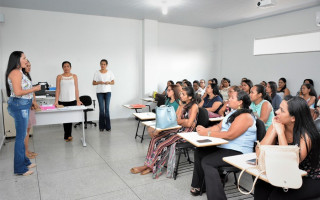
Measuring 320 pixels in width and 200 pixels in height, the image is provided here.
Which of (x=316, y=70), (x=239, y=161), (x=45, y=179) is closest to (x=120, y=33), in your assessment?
(x=45, y=179)

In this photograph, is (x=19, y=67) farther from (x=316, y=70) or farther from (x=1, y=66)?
(x=316, y=70)

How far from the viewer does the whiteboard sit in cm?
598

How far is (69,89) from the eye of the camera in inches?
179

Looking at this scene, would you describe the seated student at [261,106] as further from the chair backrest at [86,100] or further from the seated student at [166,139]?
the chair backrest at [86,100]

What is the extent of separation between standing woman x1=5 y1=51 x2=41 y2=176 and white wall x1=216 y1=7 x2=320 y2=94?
634 centimetres

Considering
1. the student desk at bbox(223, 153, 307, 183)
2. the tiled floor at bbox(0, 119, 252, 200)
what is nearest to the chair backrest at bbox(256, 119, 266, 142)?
the student desk at bbox(223, 153, 307, 183)

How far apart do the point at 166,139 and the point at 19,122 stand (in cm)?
193

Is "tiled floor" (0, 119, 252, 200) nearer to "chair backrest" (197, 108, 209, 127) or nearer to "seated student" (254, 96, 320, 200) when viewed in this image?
"chair backrest" (197, 108, 209, 127)

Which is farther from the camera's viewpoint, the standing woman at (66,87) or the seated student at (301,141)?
the standing woman at (66,87)

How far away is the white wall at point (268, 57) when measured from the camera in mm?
6035

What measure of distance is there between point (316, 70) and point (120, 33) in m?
5.41

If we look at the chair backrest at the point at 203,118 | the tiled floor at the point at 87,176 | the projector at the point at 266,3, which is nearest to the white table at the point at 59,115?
the tiled floor at the point at 87,176

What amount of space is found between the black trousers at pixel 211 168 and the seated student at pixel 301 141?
402 mm

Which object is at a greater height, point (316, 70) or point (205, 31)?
point (205, 31)
